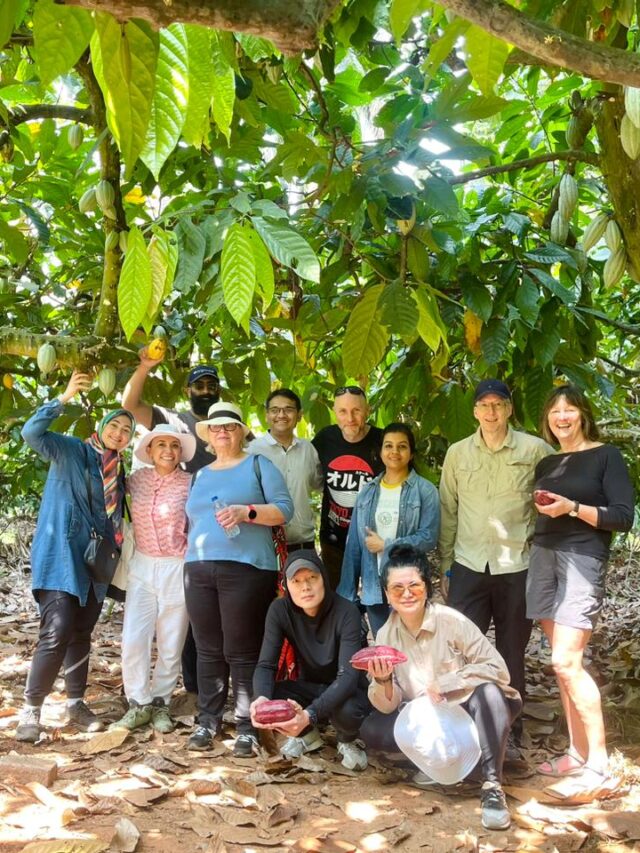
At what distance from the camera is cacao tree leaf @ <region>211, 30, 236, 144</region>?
1007 mm

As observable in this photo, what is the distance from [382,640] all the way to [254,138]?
176 centimetres

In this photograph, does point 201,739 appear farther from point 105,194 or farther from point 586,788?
point 105,194

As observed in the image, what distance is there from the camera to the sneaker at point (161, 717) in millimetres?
3357

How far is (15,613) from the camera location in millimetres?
5797

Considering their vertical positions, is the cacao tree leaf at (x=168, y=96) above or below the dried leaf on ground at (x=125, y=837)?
above

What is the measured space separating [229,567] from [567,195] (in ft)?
6.11

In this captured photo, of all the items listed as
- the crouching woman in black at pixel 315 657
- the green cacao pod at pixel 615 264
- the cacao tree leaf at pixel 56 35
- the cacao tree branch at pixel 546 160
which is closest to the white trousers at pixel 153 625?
the crouching woman in black at pixel 315 657

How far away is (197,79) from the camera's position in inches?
35.9

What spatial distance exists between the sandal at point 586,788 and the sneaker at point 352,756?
2.16 ft

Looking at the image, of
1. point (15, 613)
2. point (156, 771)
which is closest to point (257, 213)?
point (156, 771)

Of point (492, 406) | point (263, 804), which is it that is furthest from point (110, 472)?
point (492, 406)

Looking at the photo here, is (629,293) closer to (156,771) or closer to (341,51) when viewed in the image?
(341,51)

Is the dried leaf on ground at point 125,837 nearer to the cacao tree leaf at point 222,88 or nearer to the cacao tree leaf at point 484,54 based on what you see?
Answer: the cacao tree leaf at point 222,88

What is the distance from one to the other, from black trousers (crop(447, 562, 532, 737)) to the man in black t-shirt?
0.58 m
